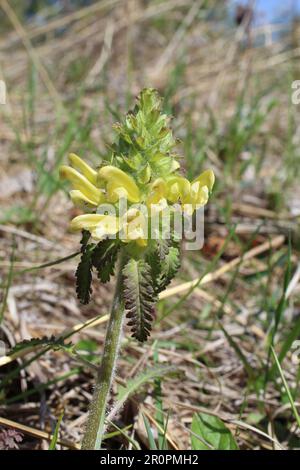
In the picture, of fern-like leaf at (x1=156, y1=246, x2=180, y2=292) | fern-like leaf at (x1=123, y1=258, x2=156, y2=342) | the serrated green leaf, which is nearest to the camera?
fern-like leaf at (x1=123, y1=258, x2=156, y2=342)

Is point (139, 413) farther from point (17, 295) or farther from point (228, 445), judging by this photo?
point (17, 295)

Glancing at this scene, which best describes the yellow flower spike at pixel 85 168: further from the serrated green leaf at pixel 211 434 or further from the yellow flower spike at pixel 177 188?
the serrated green leaf at pixel 211 434

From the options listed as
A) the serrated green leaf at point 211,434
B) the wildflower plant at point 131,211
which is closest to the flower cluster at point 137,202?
the wildflower plant at point 131,211

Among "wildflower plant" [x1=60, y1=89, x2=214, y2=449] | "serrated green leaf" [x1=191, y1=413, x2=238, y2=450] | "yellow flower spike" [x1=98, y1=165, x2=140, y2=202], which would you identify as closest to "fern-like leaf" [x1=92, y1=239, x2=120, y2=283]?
"wildflower plant" [x1=60, y1=89, x2=214, y2=449]

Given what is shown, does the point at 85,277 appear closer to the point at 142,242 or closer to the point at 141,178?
the point at 142,242

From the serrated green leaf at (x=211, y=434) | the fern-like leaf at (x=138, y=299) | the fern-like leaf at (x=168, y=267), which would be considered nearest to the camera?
the fern-like leaf at (x=138, y=299)

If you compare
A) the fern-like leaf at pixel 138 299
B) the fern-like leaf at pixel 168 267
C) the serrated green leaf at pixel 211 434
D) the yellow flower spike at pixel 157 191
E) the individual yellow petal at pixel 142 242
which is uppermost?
the yellow flower spike at pixel 157 191

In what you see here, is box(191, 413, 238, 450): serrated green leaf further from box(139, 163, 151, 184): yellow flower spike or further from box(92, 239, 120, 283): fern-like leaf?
box(139, 163, 151, 184): yellow flower spike

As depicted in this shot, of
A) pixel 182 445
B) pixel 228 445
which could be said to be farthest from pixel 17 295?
pixel 228 445
